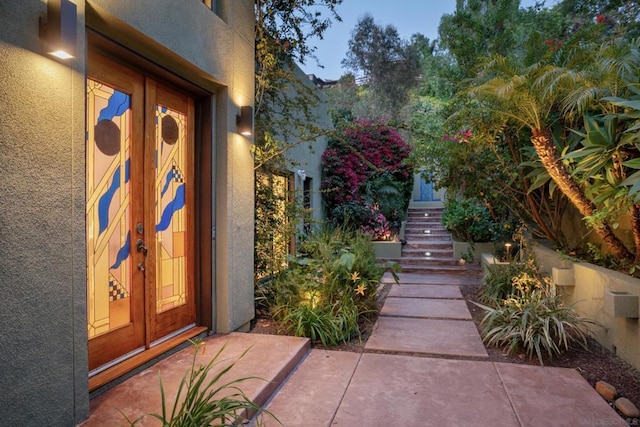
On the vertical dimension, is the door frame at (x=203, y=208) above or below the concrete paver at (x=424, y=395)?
above

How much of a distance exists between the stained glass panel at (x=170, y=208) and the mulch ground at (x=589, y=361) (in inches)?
44.7

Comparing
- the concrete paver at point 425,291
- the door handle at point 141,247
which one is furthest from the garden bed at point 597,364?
the door handle at point 141,247

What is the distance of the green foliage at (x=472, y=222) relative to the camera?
27.4 feet

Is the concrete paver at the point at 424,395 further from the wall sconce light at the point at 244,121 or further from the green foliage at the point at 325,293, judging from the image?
the wall sconce light at the point at 244,121

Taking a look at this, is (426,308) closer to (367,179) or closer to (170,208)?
(170,208)

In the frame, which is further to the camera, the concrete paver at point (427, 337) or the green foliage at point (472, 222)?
the green foliage at point (472, 222)

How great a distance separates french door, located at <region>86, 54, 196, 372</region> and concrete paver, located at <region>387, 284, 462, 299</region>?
3.58 m

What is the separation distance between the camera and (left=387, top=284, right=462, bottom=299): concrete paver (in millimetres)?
6047

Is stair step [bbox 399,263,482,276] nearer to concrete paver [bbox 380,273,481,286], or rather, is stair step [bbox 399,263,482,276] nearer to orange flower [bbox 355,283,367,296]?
concrete paver [bbox 380,273,481,286]

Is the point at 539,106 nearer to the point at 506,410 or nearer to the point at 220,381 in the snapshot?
the point at 506,410

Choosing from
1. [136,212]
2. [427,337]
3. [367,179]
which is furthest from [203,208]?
[367,179]

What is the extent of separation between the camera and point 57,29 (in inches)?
76.6

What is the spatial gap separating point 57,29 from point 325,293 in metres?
3.42

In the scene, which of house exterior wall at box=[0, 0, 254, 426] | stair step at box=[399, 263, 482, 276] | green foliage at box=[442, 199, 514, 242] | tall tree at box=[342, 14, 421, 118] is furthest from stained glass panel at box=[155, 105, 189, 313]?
tall tree at box=[342, 14, 421, 118]
